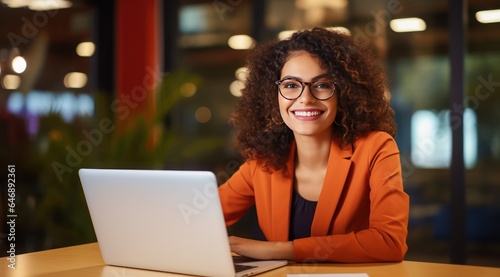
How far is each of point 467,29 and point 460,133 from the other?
734 millimetres

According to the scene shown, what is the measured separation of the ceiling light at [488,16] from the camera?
4406 mm

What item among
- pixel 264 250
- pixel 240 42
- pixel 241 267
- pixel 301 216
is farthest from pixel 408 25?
pixel 241 267

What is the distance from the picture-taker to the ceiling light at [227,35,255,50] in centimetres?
534

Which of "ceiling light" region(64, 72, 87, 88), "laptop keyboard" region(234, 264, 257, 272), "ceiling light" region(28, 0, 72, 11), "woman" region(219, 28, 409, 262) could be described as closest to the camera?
"laptop keyboard" region(234, 264, 257, 272)

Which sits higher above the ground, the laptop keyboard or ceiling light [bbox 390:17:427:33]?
ceiling light [bbox 390:17:427:33]

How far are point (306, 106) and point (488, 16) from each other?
2819mm

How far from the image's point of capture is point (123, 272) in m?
1.78

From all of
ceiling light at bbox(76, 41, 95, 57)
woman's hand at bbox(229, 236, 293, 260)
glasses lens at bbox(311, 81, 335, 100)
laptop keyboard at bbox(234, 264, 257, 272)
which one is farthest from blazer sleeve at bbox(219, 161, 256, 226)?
ceiling light at bbox(76, 41, 95, 57)

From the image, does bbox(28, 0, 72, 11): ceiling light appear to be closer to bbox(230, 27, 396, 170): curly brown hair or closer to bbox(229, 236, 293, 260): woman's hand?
bbox(230, 27, 396, 170): curly brown hair

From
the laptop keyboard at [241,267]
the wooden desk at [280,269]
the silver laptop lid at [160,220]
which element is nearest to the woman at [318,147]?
the wooden desk at [280,269]

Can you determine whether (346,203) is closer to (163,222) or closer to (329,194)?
(329,194)

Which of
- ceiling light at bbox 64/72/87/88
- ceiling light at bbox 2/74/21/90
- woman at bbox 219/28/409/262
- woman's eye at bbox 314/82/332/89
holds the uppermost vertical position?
ceiling light at bbox 64/72/87/88

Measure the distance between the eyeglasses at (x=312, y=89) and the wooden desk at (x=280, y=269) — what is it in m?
0.61

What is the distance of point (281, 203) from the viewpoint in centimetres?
224
